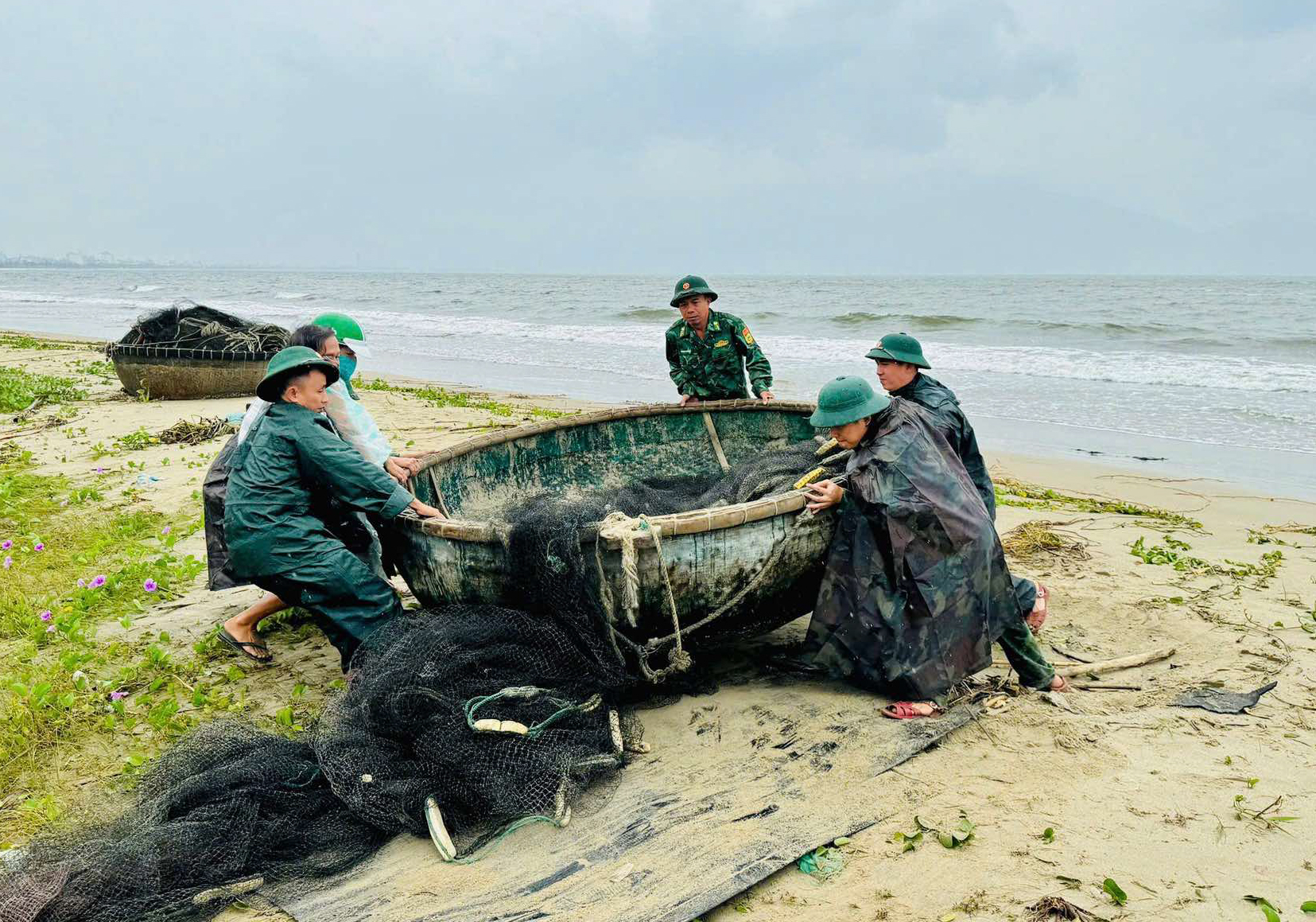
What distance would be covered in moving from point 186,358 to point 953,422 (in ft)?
35.1

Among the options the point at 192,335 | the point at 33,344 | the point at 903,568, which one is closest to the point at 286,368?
the point at 903,568

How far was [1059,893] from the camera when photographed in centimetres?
282

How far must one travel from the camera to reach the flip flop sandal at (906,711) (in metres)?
3.82

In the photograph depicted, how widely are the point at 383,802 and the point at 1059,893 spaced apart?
2.17 meters

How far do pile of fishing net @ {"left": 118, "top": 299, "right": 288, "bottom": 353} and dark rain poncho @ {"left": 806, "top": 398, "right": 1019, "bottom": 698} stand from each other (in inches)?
390

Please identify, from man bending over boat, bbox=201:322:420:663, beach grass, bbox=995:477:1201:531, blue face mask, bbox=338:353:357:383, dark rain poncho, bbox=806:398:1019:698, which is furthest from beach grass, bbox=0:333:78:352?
dark rain poncho, bbox=806:398:1019:698

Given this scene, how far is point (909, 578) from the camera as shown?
3.82 metres

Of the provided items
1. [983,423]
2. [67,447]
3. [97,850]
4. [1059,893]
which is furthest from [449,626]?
[983,423]

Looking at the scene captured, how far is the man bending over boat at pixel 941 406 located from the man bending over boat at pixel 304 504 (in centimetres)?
228

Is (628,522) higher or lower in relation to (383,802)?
higher

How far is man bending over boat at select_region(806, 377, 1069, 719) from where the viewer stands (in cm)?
383

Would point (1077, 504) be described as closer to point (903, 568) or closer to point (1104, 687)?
point (1104, 687)

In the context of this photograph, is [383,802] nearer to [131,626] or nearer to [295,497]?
[295,497]

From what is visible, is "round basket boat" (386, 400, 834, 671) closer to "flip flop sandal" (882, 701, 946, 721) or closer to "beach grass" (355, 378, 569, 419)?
"flip flop sandal" (882, 701, 946, 721)
